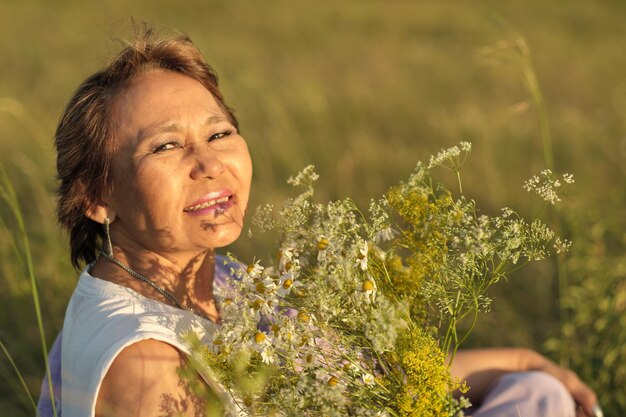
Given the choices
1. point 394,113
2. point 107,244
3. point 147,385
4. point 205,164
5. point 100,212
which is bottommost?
point 394,113

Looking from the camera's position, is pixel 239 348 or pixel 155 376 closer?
pixel 239 348

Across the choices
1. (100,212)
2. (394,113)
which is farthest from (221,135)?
(394,113)

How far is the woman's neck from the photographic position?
2676mm

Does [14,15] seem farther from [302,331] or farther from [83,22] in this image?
[302,331]

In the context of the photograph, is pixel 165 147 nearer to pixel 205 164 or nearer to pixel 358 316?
pixel 205 164

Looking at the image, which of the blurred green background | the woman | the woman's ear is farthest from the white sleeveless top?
the blurred green background

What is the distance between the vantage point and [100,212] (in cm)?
275

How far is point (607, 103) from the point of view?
8.97 metres

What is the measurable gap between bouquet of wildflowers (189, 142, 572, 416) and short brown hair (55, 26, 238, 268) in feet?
3.10

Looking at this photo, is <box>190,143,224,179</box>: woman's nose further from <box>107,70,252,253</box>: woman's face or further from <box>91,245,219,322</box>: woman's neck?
<box>91,245,219,322</box>: woman's neck

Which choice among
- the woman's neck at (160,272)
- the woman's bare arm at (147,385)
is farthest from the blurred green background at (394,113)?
the woman's bare arm at (147,385)

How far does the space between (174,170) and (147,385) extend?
66 cm

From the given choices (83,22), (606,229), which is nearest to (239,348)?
(606,229)

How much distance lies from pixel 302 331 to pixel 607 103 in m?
7.97
